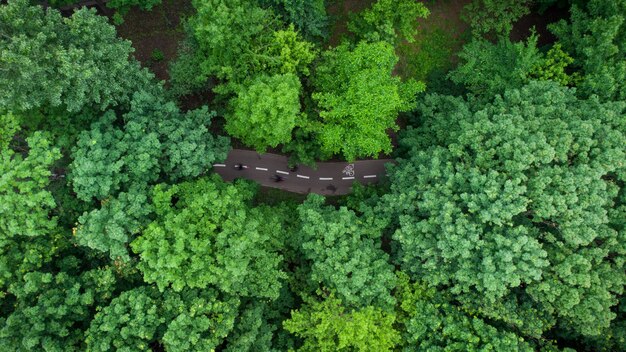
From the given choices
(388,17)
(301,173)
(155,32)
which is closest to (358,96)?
(388,17)

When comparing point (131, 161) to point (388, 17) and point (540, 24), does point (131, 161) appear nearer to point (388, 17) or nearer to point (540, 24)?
point (388, 17)

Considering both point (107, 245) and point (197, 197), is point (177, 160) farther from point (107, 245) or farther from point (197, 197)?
point (107, 245)

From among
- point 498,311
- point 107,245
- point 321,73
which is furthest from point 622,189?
point 107,245

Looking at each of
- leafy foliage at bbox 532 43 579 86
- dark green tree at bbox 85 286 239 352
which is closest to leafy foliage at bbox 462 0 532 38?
leafy foliage at bbox 532 43 579 86

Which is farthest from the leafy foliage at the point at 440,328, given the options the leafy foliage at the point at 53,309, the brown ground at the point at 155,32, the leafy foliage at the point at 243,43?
the brown ground at the point at 155,32

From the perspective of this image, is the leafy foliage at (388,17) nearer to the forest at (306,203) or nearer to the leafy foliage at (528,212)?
the forest at (306,203)

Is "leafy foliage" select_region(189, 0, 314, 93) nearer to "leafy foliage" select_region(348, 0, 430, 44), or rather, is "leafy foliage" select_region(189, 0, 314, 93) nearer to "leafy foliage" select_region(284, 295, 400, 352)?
"leafy foliage" select_region(348, 0, 430, 44)

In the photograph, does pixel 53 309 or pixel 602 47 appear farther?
pixel 602 47
